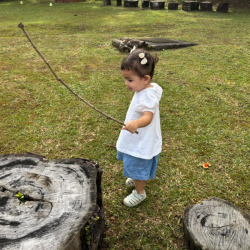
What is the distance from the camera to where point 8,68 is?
19.8 ft

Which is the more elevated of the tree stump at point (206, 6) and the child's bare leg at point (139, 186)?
A: the tree stump at point (206, 6)

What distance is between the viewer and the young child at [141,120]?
194 cm

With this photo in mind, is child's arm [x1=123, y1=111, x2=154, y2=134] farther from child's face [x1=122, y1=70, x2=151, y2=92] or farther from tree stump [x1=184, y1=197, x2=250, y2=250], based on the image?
tree stump [x1=184, y1=197, x2=250, y2=250]

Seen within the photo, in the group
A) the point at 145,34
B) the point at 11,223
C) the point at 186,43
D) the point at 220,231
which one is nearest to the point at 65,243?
the point at 11,223

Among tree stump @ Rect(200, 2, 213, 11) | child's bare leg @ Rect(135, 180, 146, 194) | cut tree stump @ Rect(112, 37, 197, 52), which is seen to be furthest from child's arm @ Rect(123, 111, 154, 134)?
tree stump @ Rect(200, 2, 213, 11)

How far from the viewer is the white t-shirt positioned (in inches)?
80.0

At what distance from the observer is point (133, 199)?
260 centimetres

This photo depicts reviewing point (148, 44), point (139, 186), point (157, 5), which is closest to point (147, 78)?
point (139, 186)

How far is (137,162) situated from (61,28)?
32.4ft

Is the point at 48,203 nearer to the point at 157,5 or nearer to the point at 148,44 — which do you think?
the point at 148,44

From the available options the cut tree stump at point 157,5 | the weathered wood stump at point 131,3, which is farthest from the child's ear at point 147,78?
the weathered wood stump at point 131,3

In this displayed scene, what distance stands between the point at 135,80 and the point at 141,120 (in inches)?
13.1

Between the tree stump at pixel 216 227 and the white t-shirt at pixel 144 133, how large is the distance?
0.63m

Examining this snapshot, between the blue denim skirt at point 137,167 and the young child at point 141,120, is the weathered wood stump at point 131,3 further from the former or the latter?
the blue denim skirt at point 137,167
